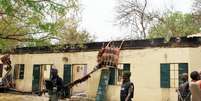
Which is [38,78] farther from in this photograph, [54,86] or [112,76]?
[54,86]

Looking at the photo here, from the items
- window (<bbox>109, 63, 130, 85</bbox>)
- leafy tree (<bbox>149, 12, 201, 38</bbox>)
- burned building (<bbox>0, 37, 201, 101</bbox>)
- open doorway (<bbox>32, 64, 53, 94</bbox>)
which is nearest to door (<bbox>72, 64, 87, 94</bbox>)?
burned building (<bbox>0, 37, 201, 101</bbox>)

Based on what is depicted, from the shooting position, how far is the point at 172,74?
1555 cm

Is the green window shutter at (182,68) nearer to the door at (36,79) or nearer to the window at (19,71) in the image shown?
the door at (36,79)

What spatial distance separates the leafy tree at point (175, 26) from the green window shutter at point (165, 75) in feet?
Result: 46.3

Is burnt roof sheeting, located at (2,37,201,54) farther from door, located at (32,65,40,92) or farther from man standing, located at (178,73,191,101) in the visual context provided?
man standing, located at (178,73,191,101)

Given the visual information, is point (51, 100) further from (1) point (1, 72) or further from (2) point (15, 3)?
(1) point (1, 72)

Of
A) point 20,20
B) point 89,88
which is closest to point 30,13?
point 20,20

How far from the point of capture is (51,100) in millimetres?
10891

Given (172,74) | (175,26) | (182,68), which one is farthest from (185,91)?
(175,26)

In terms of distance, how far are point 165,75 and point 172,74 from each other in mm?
312

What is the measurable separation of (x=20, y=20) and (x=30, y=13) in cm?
77

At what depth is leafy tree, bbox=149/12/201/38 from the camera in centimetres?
3006

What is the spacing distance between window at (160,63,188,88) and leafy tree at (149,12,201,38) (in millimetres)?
14171

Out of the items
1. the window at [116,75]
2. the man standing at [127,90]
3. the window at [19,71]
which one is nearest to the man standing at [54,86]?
the man standing at [127,90]
